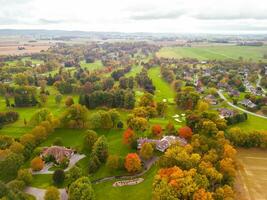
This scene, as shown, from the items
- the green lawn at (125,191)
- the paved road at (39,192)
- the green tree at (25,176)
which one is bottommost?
the paved road at (39,192)

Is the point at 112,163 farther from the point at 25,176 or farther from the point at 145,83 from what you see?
the point at 145,83

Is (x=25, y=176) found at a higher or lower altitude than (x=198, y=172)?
lower

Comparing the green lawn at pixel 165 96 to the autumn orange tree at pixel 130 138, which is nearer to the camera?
the autumn orange tree at pixel 130 138

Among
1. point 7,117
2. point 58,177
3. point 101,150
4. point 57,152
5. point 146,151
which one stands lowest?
point 58,177

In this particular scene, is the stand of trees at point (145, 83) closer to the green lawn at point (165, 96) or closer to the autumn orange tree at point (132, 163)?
the green lawn at point (165, 96)

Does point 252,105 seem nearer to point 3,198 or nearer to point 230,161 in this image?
point 230,161

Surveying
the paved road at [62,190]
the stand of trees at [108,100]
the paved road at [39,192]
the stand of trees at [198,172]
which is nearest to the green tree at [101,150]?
the paved road at [62,190]

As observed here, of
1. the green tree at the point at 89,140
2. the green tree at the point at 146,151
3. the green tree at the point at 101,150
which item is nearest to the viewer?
the green tree at the point at 101,150

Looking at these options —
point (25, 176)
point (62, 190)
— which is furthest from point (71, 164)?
point (25, 176)

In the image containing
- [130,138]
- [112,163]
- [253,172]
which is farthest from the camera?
[130,138]
